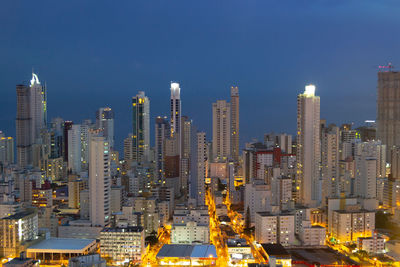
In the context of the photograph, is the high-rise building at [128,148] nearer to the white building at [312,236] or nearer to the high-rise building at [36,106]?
the high-rise building at [36,106]

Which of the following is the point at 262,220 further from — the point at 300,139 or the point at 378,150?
the point at 378,150

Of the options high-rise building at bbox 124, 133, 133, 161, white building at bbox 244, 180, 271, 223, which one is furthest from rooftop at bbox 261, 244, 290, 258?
high-rise building at bbox 124, 133, 133, 161

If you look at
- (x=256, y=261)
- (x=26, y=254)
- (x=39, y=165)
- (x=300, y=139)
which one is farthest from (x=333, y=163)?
(x=39, y=165)

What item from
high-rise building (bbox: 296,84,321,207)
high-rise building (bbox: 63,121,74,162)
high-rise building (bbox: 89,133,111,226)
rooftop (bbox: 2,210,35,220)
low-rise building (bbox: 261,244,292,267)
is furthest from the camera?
high-rise building (bbox: 63,121,74,162)

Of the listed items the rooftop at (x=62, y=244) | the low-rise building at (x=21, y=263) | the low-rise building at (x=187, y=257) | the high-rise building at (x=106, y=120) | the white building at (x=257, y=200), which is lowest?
the low-rise building at (x=187, y=257)

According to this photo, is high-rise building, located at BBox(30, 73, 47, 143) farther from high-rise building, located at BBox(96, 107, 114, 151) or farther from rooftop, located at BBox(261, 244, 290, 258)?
rooftop, located at BBox(261, 244, 290, 258)

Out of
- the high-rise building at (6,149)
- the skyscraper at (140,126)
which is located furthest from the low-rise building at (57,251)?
the high-rise building at (6,149)

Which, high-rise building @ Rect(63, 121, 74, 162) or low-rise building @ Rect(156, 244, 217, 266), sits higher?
high-rise building @ Rect(63, 121, 74, 162)
